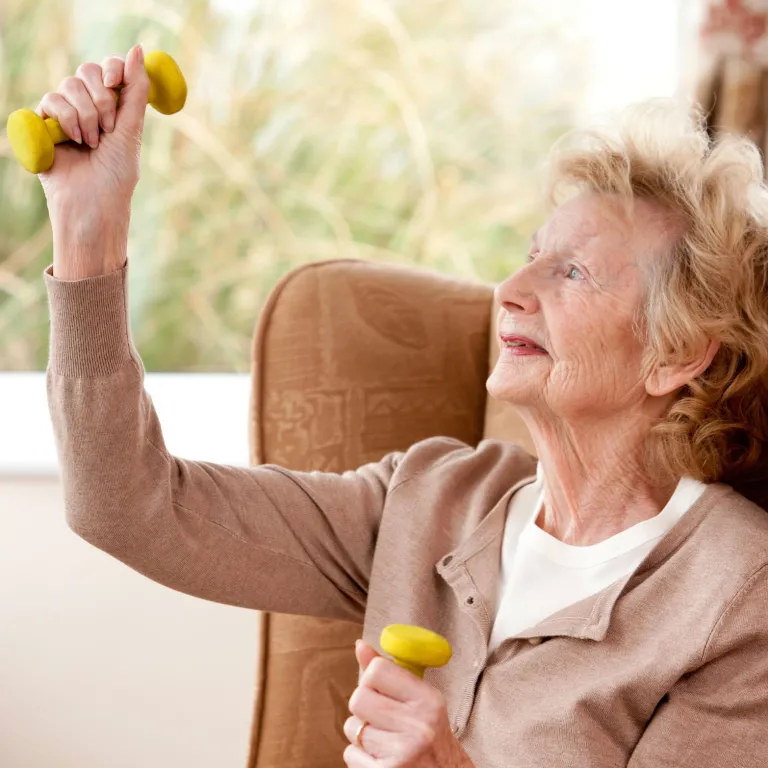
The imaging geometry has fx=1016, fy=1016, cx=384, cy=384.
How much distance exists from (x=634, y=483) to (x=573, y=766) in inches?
14.4

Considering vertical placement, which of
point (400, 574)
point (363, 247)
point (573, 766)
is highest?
point (363, 247)

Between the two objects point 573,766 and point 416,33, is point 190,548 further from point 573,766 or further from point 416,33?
point 416,33

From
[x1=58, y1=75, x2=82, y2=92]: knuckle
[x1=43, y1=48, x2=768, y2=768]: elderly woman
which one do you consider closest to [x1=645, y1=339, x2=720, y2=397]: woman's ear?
[x1=43, y1=48, x2=768, y2=768]: elderly woman

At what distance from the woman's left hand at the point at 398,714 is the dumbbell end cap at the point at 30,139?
1.89ft

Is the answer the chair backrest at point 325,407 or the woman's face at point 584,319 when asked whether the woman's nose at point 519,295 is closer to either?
the woman's face at point 584,319

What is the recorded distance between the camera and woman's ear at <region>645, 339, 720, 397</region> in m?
1.28

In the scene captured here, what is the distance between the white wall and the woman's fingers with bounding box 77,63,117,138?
1059 millimetres

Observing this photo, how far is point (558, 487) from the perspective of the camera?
131 centimetres

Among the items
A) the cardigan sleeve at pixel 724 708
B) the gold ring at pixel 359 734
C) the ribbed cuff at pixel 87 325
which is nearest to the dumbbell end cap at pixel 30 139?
the ribbed cuff at pixel 87 325

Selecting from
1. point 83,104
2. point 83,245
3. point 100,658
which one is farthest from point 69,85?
point 100,658

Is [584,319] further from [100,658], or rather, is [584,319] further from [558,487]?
[100,658]

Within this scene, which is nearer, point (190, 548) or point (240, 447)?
point (190, 548)

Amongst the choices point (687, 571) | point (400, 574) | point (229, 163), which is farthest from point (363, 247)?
point (687, 571)

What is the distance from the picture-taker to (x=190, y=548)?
121cm
